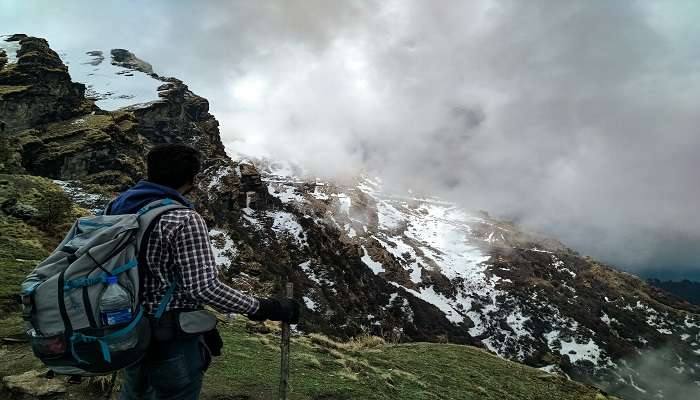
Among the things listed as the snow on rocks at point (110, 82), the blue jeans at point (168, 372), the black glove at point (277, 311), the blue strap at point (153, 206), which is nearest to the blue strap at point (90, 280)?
the blue strap at point (153, 206)

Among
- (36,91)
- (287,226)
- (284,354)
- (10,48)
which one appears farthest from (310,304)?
(284,354)

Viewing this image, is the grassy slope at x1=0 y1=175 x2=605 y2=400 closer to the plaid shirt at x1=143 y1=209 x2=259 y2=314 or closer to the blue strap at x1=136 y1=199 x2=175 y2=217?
the plaid shirt at x1=143 y1=209 x2=259 y2=314

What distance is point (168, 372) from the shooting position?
362 centimetres

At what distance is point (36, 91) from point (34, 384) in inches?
2417

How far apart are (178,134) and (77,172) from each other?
4543 cm

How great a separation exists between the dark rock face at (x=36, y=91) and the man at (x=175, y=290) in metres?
58.4

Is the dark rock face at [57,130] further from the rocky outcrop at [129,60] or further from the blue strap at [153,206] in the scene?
the rocky outcrop at [129,60]

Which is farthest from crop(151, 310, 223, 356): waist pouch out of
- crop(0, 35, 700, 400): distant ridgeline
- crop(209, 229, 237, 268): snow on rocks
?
crop(209, 229, 237, 268): snow on rocks

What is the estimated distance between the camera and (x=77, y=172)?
43.0m

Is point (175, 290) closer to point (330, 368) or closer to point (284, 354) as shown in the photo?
point (284, 354)

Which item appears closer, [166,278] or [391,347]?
[166,278]

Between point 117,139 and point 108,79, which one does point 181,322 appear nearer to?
point 117,139

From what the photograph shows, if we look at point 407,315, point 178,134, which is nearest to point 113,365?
point 178,134

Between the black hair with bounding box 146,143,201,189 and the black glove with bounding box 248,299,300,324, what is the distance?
1.47 meters
